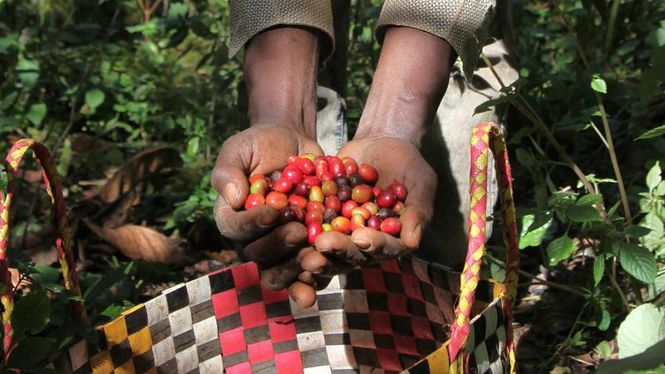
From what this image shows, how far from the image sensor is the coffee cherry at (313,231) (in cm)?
160

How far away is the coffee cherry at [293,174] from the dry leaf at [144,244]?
0.99m

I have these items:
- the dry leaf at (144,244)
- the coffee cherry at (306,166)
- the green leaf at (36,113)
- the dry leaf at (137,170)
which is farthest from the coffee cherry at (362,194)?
the green leaf at (36,113)

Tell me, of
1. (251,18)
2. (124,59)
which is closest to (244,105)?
(251,18)

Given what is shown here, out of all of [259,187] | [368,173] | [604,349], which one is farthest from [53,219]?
[604,349]

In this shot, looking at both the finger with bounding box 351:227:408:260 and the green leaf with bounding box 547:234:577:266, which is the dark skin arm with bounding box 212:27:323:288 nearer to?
the finger with bounding box 351:227:408:260

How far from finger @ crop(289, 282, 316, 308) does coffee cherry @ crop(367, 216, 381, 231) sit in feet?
0.55

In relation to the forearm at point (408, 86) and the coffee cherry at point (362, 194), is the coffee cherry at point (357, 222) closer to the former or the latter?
the coffee cherry at point (362, 194)

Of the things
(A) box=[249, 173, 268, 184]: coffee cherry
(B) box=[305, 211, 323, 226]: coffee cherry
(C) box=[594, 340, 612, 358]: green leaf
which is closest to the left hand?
(B) box=[305, 211, 323, 226]: coffee cherry

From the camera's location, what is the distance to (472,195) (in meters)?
1.39

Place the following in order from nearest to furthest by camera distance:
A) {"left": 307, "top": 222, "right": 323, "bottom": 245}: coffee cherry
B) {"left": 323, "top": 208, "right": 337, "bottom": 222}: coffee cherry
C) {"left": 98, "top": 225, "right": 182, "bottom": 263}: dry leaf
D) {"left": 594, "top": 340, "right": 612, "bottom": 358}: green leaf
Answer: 1. {"left": 307, "top": 222, "right": 323, "bottom": 245}: coffee cherry
2. {"left": 323, "top": 208, "right": 337, "bottom": 222}: coffee cherry
3. {"left": 594, "top": 340, "right": 612, "bottom": 358}: green leaf
4. {"left": 98, "top": 225, "right": 182, "bottom": 263}: dry leaf

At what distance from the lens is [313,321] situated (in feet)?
6.55

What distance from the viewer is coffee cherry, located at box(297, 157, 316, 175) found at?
5.86ft

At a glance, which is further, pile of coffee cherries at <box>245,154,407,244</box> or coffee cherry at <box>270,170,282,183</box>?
coffee cherry at <box>270,170,282,183</box>

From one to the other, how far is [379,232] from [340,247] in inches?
3.3
